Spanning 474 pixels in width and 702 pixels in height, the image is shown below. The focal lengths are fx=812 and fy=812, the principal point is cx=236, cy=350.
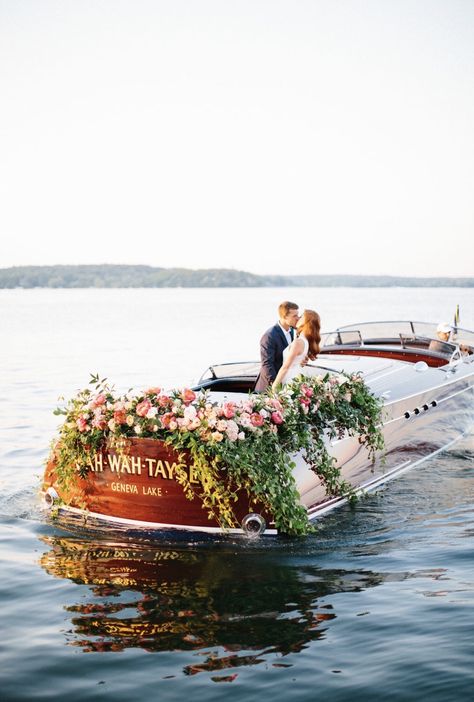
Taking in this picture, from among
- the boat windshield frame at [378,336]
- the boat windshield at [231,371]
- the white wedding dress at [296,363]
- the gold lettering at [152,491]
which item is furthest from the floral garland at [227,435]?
the boat windshield frame at [378,336]

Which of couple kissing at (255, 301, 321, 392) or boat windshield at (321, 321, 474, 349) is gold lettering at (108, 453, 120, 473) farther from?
boat windshield at (321, 321, 474, 349)

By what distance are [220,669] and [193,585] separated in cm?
135

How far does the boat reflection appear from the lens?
17.3ft

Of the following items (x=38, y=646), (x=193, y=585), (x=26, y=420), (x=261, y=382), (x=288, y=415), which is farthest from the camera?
(x=26, y=420)

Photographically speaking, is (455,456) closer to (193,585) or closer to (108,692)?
(193,585)

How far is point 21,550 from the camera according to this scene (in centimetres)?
723

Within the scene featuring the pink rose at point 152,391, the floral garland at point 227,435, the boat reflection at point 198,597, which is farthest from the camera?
the pink rose at point 152,391

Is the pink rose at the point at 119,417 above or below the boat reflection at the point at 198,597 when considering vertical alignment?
above

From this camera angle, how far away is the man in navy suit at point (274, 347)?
8669mm

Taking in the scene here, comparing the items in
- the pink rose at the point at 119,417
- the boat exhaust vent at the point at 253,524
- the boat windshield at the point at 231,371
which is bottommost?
the boat exhaust vent at the point at 253,524

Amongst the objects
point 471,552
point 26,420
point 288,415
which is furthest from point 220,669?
point 26,420

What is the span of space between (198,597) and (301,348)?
3.13 metres

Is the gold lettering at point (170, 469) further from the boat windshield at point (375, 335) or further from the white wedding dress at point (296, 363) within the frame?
the boat windshield at point (375, 335)

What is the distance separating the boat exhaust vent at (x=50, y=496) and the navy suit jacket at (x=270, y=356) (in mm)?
2474
